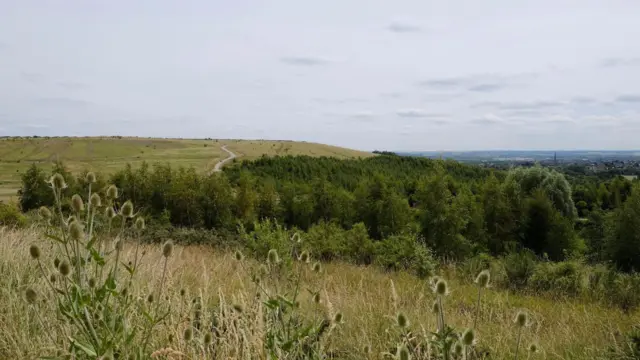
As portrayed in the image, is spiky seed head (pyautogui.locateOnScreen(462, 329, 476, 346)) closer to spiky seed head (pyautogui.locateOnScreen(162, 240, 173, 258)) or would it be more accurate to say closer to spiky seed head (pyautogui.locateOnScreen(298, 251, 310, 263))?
spiky seed head (pyautogui.locateOnScreen(298, 251, 310, 263))

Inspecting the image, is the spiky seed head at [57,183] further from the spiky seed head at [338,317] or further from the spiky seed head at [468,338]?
the spiky seed head at [468,338]

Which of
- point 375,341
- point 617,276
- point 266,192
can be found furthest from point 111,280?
point 266,192

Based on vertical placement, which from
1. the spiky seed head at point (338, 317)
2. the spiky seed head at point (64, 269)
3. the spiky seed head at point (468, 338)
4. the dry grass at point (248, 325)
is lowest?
the dry grass at point (248, 325)

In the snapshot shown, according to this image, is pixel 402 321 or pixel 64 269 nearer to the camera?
pixel 64 269

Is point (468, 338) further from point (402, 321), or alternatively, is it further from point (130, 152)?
point (130, 152)

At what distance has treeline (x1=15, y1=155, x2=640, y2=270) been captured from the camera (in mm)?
15453

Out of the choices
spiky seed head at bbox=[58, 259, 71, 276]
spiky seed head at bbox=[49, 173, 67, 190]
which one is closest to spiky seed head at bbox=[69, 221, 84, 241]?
spiky seed head at bbox=[58, 259, 71, 276]

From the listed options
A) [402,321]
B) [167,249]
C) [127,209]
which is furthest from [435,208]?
[167,249]

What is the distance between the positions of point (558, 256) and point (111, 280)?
62.9 feet

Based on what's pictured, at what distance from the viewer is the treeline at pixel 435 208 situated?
15453 mm

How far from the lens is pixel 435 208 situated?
15859mm

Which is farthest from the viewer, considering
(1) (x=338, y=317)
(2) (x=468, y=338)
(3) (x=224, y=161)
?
(3) (x=224, y=161)

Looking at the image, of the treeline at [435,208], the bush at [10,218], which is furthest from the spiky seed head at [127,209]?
the bush at [10,218]

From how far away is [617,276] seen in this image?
9.17 m
